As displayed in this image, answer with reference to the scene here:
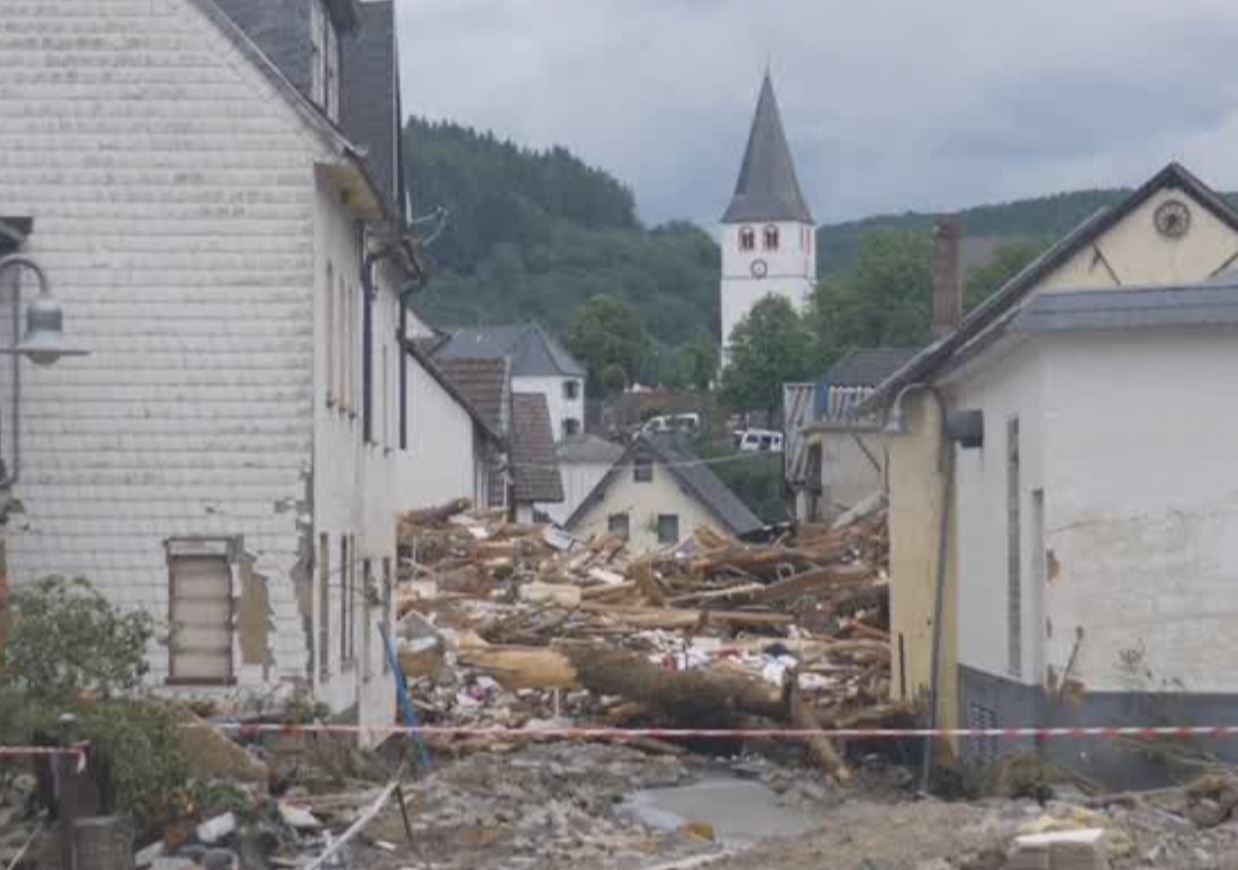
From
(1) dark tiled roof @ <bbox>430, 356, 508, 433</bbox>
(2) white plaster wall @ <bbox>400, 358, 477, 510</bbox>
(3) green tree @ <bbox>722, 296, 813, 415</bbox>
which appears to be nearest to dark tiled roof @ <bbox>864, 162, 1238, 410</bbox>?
(2) white plaster wall @ <bbox>400, 358, 477, 510</bbox>

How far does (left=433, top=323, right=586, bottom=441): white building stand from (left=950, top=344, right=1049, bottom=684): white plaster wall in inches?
4735

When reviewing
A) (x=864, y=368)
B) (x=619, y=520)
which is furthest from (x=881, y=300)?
(x=619, y=520)

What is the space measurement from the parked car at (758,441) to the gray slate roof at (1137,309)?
10616 centimetres

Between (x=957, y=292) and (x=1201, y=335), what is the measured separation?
47.9 ft

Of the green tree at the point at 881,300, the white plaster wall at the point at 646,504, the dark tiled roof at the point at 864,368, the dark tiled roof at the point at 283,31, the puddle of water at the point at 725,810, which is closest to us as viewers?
the puddle of water at the point at 725,810

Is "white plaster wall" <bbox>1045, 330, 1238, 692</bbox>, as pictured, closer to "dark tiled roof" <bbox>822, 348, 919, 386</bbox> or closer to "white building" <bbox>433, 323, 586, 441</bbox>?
"dark tiled roof" <bbox>822, 348, 919, 386</bbox>

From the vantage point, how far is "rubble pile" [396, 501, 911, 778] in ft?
103

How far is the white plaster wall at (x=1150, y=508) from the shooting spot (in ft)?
74.7

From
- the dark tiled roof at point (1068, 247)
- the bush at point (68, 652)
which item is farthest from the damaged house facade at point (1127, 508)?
the bush at point (68, 652)

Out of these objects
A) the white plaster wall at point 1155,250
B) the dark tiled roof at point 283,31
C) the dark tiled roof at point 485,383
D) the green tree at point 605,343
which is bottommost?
the white plaster wall at point 1155,250

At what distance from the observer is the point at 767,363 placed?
153 m

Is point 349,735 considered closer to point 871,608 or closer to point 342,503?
point 342,503

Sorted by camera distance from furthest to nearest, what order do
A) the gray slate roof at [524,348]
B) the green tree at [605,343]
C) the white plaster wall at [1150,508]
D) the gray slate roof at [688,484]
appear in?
1. the green tree at [605,343]
2. the gray slate roof at [524,348]
3. the gray slate roof at [688,484]
4. the white plaster wall at [1150,508]

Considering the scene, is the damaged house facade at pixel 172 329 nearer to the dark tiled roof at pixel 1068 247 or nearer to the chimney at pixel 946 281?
the dark tiled roof at pixel 1068 247
